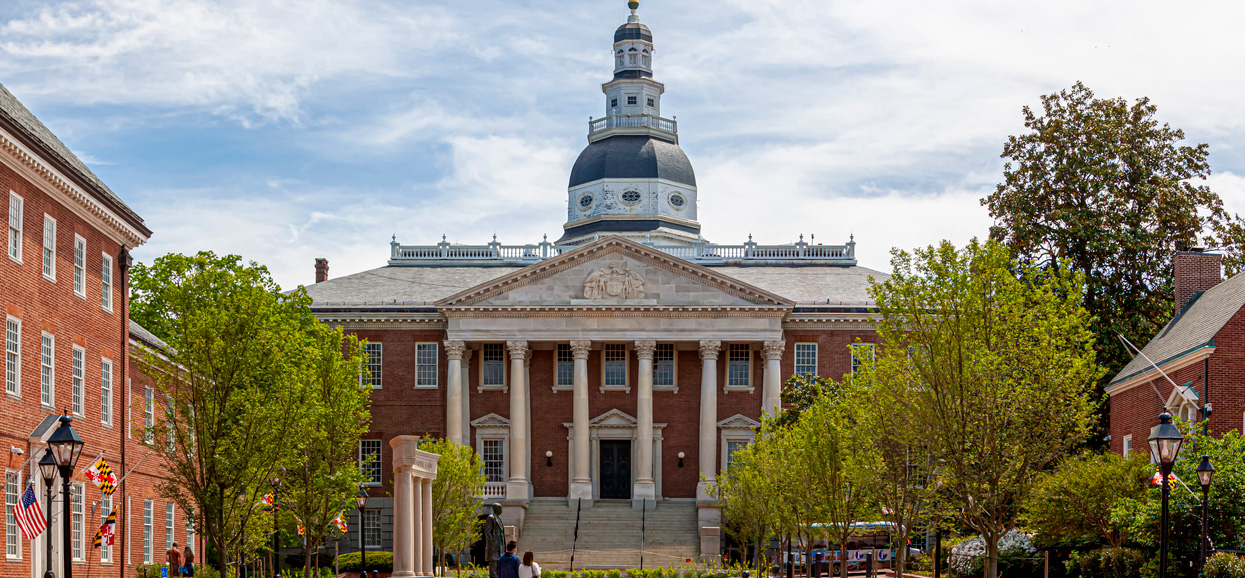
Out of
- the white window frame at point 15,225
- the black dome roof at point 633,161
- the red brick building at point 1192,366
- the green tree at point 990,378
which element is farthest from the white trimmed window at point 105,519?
the black dome roof at point 633,161

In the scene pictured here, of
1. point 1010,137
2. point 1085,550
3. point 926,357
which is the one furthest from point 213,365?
point 1010,137

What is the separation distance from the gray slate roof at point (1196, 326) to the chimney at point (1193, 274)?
1259 mm

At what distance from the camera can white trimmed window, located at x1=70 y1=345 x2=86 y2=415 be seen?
1401 inches

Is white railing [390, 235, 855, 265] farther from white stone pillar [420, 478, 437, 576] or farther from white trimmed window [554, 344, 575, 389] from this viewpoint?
white stone pillar [420, 478, 437, 576]

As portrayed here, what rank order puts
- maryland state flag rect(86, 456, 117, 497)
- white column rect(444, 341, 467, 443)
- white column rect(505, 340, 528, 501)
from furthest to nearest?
white column rect(444, 341, 467, 443), white column rect(505, 340, 528, 501), maryland state flag rect(86, 456, 117, 497)

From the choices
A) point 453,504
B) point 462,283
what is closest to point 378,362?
point 462,283

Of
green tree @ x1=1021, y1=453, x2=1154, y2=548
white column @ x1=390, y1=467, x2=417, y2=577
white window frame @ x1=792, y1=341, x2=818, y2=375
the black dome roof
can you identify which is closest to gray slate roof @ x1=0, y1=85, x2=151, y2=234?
white column @ x1=390, y1=467, x2=417, y2=577

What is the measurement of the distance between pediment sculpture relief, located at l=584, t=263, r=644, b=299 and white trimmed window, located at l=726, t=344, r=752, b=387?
18.2ft

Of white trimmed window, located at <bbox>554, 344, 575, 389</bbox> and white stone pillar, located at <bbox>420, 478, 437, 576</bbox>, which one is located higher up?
white trimmed window, located at <bbox>554, 344, 575, 389</bbox>

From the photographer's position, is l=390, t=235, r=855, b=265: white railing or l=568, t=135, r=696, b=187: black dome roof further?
l=568, t=135, r=696, b=187: black dome roof

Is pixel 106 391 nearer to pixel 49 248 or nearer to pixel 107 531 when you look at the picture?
pixel 107 531

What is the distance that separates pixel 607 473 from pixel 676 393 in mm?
4918

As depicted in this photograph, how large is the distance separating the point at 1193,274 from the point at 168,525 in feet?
106

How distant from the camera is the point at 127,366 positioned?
132 ft
